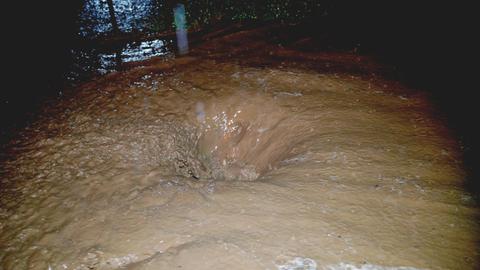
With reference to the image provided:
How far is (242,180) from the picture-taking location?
288 centimetres

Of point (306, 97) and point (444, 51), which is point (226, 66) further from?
point (444, 51)

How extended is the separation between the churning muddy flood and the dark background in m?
0.33

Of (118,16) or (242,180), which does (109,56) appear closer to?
(118,16)

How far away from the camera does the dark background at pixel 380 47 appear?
3447 millimetres

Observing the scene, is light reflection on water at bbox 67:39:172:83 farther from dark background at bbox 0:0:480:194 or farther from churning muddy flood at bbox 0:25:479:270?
churning muddy flood at bbox 0:25:479:270

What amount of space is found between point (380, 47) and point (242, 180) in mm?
3524

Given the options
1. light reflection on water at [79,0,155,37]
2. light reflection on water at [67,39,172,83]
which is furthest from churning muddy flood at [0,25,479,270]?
light reflection on water at [79,0,155,37]

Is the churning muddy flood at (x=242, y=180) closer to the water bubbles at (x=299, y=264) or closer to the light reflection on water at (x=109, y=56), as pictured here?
the water bubbles at (x=299, y=264)

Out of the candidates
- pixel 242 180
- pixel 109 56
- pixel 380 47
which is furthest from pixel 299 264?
pixel 109 56

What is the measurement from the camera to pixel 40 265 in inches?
76.1

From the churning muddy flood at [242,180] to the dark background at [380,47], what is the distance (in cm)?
33

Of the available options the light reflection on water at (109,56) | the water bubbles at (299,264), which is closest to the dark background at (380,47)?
the light reflection on water at (109,56)

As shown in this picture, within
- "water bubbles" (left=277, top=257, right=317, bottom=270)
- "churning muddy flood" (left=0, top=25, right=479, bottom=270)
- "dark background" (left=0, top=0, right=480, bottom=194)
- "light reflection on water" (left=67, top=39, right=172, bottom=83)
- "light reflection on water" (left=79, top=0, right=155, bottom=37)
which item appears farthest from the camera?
"light reflection on water" (left=79, top=0, right=155, bottom=37)

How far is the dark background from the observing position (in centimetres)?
345
